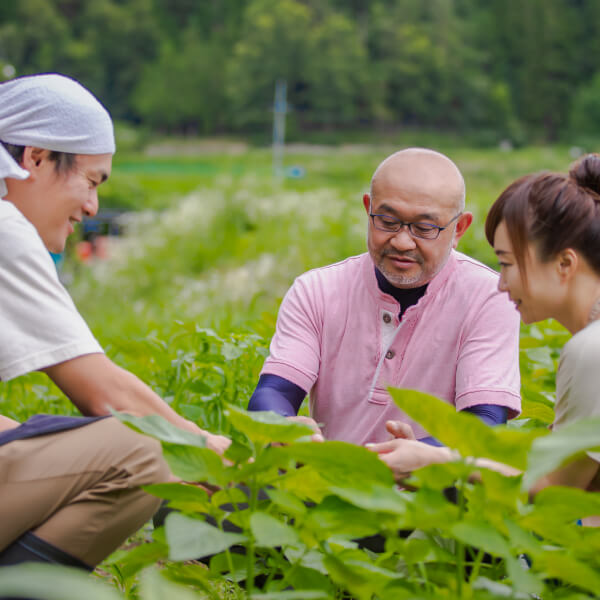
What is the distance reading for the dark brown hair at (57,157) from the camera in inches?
78.7

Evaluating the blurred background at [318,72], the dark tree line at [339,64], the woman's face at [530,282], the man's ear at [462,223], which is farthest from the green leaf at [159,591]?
the dark tree line at [339,64]

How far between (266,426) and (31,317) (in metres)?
0.60

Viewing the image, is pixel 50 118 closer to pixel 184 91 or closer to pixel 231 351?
pixel 231 351

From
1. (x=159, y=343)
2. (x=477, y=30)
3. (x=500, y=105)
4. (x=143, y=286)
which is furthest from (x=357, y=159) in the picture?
(x=159, y=343)

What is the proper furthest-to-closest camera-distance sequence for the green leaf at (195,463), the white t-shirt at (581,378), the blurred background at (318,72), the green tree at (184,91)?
the green tree at (184,91), the blurred background at (318,72), the white t-shirt at (581,378), the green leaf at (195,463)

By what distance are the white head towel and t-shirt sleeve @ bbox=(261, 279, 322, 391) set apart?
67cm

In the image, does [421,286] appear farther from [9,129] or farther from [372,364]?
[9,129]

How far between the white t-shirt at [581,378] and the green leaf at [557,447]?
490 mm

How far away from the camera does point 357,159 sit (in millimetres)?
65625

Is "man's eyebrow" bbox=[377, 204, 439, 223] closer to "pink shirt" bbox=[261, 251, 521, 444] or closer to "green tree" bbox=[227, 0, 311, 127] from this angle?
"pink shirt" bbox=[261, 251, 521, 444]

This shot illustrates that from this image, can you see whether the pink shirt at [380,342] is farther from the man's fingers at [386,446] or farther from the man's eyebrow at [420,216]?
the man's fingers at [386,446]

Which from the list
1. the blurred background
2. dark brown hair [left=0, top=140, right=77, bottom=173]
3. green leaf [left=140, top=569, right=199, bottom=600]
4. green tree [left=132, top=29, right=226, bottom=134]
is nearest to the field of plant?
green leaf [left=140, top=569, right=199, bottom=600]

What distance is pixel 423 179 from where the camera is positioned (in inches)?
→ 90.0

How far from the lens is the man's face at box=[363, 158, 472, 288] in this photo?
2.27 metres
